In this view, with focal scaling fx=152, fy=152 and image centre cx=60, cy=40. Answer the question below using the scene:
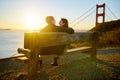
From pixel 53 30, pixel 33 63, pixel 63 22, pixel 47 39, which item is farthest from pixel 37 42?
pixel 63 22

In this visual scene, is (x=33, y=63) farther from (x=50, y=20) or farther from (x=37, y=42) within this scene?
(x=50, y=20)

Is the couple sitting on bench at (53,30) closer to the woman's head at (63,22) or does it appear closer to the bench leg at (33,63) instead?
the woman's head at (63,22)

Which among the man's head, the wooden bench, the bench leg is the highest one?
the man's head

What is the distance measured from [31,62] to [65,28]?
57.4 inches

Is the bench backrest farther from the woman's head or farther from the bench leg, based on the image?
the woman's head

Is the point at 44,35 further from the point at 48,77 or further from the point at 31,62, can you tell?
the point at 48,77

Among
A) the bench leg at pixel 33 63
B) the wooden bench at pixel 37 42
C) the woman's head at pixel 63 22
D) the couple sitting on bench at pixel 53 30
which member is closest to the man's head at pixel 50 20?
the couple sitting on bench at pixel 53 30

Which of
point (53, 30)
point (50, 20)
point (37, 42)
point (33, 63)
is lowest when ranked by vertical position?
point (33, 63)

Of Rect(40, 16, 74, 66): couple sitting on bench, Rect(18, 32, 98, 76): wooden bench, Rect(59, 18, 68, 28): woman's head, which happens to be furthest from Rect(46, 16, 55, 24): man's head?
Rect(59, 18, 68, 28): woman's head

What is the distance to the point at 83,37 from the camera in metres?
5.25

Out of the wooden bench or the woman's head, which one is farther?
the woman's head

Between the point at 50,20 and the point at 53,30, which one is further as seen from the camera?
the point at 53,30

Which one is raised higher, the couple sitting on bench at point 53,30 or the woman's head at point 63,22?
the woman's head at point 63,22

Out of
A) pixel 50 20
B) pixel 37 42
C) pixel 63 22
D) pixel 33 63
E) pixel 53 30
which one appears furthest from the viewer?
pixel 63 22
